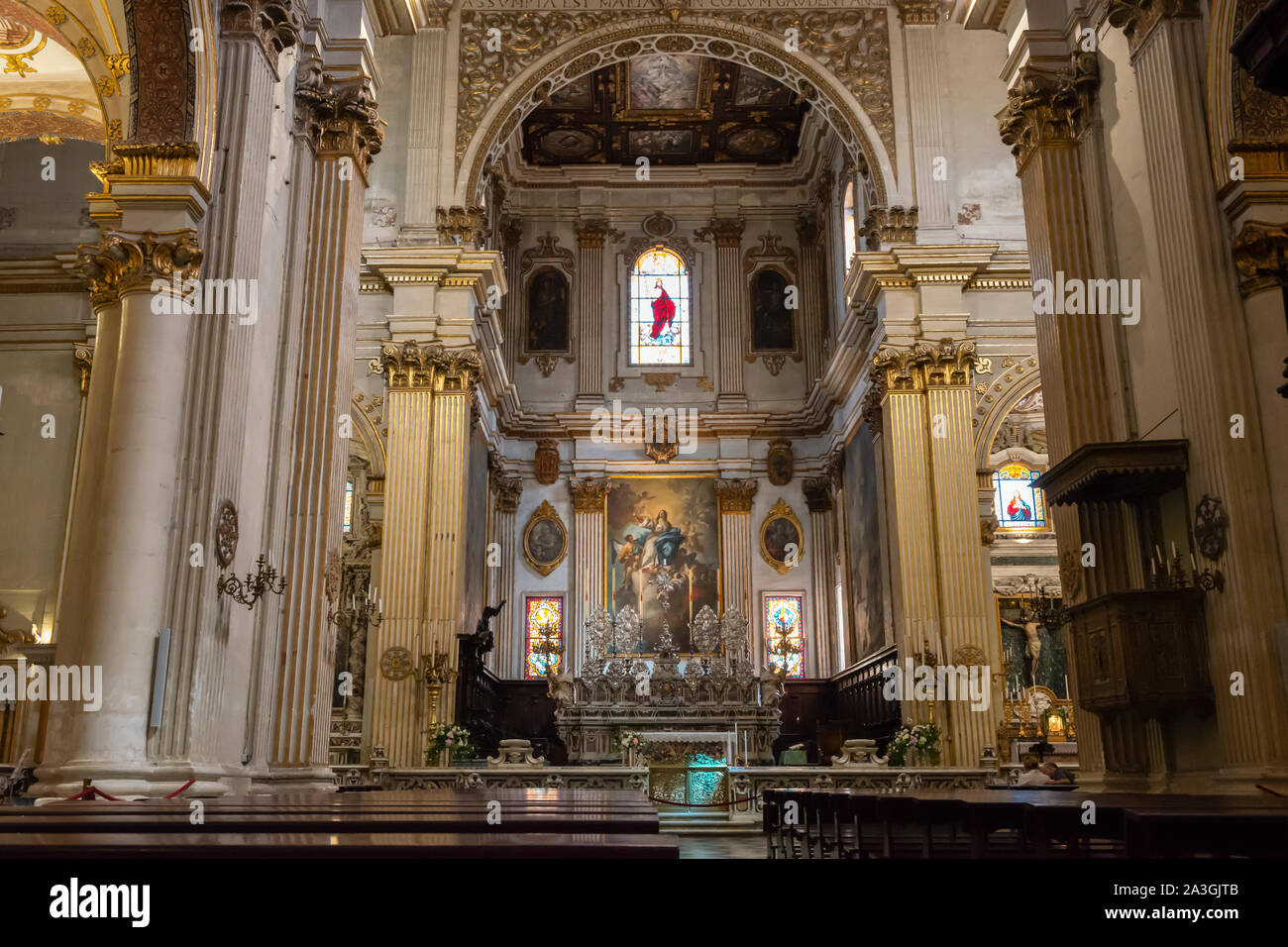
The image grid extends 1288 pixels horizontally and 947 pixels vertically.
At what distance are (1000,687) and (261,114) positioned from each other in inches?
537

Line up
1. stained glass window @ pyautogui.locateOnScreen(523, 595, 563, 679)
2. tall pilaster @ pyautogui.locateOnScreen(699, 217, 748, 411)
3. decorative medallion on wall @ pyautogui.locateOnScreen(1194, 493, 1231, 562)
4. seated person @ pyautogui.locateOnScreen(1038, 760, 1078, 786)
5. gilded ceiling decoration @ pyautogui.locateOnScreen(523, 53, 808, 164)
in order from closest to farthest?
1. decorative medallion on wall @ pyautogui.locateOnScreen(1194, 493, 1231, 562)
2. seated person @ pyautogui.locateOnScreen(1038, 760, 1078, 786)
3. gilded ceiling decoration @ pyautogui.locateOnScreen(523, 53, 808, 164)
4. stained glass window @ pyautogui.locateOnScreen(523, 595, 563, 679)
5. tall pilaster @ pyautogui.locateOnScreen(699, 217, 748, 411)

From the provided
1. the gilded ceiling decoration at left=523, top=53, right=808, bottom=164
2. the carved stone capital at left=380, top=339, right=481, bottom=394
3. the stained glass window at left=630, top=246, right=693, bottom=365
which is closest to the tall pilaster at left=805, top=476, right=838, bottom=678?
the stained glass window at left=630, top=246, right=693, bottom=365

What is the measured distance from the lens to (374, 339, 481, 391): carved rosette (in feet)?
60.8

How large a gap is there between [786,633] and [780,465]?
13.5ft

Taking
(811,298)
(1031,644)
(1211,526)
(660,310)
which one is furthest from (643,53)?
(1211,526)

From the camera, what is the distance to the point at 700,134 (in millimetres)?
27188

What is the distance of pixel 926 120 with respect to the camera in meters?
19.6

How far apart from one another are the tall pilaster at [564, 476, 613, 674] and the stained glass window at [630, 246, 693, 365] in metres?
3.72

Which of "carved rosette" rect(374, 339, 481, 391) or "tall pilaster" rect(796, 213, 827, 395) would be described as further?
"tall pilaster" rect(796, 213, 827, 395)

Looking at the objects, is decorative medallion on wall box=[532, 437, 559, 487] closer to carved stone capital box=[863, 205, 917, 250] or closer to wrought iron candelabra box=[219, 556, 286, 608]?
carved stone capital box=[863, 205, 917, 250]

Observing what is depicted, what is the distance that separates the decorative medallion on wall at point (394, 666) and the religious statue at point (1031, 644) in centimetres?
1366

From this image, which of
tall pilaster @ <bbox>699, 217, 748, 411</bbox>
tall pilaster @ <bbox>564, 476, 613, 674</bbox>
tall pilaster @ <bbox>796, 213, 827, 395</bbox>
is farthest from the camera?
tall pilaster @ <bbox>699, 217, 748, 411</bbox>
